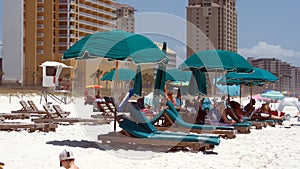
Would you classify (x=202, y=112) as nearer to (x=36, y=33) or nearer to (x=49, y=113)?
(x=49, y=113)

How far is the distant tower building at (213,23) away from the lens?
131m

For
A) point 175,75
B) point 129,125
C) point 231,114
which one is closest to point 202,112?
point 231,114

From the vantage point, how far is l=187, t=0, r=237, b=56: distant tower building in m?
131

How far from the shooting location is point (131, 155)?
8.20 metres

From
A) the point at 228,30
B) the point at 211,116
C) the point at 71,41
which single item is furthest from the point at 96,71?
the point at 228,30

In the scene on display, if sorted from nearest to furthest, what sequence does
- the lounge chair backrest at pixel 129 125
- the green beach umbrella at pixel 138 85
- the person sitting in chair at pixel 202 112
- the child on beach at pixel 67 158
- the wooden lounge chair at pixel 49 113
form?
1. the child on beach at pixel 67 158
2. the lounge chair backrest at pixel 129 125
3. the green beach umbrella at pixel 138 85
4. the person sitting in chair at pixel 202 112
5. the wooden lounge chair at pixel 49 113

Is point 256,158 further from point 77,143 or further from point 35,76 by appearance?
point 35,76

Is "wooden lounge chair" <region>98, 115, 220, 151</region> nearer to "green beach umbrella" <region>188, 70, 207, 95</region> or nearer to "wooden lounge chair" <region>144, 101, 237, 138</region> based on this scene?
"wooden lounge chair" <region>144, 101, 237, 138</region>

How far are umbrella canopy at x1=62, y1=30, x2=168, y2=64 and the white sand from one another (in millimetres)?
1856

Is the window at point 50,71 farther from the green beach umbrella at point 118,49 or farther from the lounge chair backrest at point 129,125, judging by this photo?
the lounge chair backrest at point 129,125

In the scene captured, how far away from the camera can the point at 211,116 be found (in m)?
12.4

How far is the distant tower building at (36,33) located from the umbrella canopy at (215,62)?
5504cm

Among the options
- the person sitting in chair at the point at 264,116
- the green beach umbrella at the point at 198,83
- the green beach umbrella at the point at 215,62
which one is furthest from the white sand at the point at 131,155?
the person sitting in chair at the point at 264,116

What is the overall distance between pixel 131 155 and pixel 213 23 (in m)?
128
